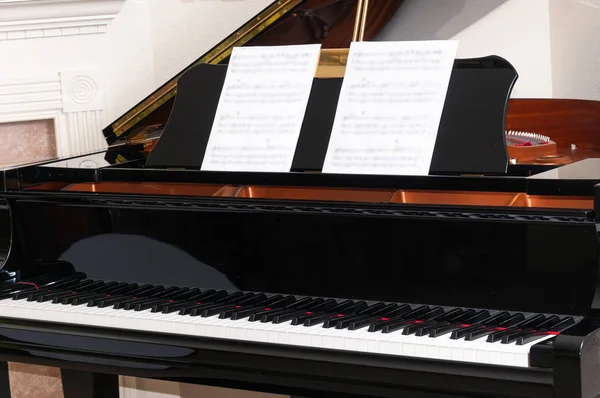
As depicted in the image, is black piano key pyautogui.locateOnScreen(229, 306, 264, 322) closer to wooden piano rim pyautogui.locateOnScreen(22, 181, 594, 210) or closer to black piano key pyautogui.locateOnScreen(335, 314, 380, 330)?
black piano key pyautogui.locateOnScreen(335, 314, 380, 330)

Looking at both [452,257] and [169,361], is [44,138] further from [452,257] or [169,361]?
[452,257]

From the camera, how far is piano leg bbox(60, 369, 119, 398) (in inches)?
129

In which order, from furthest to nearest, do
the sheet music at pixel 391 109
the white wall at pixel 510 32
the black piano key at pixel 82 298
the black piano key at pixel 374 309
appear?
the white wall at pixel 510 32, the black piano key at pixel 82 298, the sheet music at pixel 391 109, the black piano key at pixel 374 309

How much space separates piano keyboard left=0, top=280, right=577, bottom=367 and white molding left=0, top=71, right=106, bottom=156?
145cm

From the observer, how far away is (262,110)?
9.02 feet

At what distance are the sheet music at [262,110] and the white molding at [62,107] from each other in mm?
1523

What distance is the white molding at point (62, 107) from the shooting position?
4.11m

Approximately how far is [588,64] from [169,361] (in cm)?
225

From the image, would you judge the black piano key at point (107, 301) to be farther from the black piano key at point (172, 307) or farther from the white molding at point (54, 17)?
the white molding at point (54, 17)

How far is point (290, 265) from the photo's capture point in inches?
98.7

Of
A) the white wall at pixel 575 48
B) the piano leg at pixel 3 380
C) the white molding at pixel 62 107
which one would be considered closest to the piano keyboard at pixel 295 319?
the piano leg at pixel 3 380

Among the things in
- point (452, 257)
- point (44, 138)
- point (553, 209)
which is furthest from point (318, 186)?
point (44, 138)

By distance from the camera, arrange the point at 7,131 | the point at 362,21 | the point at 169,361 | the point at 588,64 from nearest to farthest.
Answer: the point at 169,361 < the point at 362,21 < the point at 588,64 < the point at 7,131

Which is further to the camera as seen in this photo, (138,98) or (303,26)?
(138,98)
